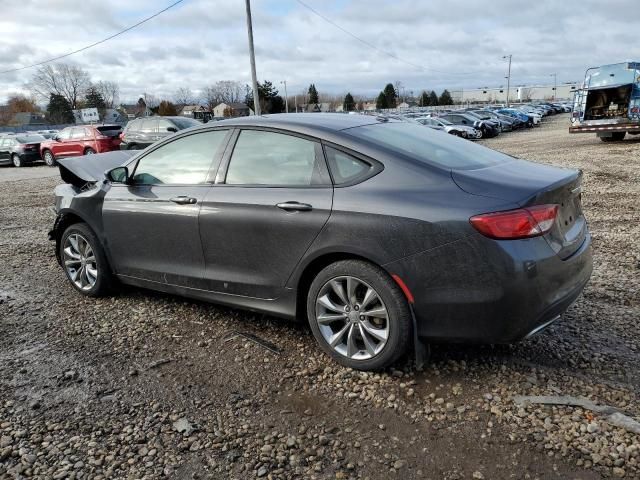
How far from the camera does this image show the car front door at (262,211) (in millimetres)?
3305

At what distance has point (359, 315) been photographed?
319 cm

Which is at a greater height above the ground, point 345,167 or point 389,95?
point 345,167

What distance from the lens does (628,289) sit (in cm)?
447

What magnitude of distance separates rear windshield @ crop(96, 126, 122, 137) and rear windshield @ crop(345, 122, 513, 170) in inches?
725

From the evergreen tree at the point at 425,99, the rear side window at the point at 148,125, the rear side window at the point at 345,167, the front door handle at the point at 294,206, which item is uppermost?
the rear side window at the point at 345,167

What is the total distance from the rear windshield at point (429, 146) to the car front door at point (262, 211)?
42 centimetres

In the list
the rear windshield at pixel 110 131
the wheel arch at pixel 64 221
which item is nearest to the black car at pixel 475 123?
the rear windshield at pixel 110 131

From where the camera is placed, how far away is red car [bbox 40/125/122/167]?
19625 mm

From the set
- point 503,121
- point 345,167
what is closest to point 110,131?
point 345,167

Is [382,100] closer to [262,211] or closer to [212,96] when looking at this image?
[212,96]

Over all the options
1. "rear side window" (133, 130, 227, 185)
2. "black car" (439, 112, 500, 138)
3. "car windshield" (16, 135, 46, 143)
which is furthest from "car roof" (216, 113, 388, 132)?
"black car" (439, 112, 500, 138)

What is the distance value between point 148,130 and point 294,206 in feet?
53.6

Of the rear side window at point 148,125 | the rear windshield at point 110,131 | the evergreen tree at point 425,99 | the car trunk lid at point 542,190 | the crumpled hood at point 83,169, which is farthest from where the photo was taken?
the evergreen tree at point 425,99

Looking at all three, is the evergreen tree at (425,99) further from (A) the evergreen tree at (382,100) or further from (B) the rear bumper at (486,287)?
(B) the rear bumper at (486,287)
